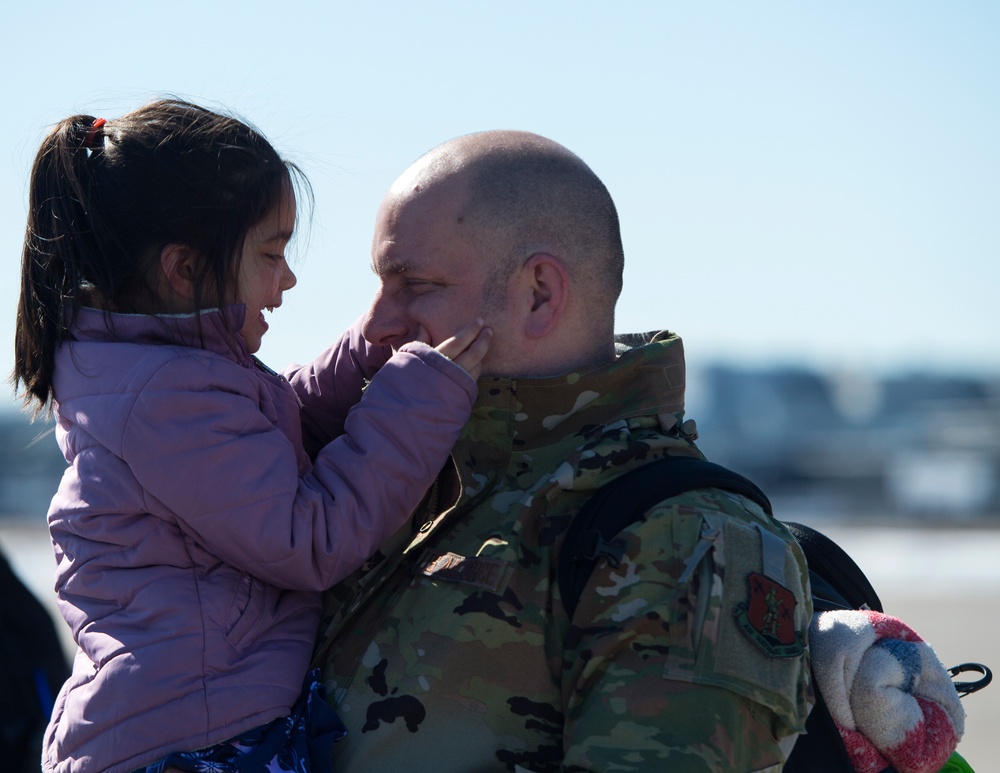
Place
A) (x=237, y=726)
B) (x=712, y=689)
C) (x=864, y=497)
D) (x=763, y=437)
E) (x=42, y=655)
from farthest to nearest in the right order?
(x=763, y=437) → (x=864, y=497) → (x=42, y=655) → (x=237, y=726) → (x=712, y=689)

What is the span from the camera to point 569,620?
233cm

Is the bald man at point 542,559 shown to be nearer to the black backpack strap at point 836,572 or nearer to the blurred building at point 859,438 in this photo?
the black backpack strap at point 836,572

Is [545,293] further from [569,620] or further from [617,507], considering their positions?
[569,620]

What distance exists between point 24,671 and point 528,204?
2.61m

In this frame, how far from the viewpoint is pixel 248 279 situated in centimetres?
261

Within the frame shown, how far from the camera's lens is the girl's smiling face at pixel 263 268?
261cm

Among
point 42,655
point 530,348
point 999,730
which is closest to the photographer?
point 530,348

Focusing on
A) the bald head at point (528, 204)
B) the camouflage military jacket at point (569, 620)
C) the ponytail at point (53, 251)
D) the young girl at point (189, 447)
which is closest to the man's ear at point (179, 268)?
the young girl at point (189, 447)

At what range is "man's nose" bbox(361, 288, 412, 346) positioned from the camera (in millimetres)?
2797

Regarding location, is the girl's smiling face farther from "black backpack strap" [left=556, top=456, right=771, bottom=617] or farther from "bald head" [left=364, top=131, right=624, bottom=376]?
"black backpack strap" [left=556, top=456, right=771, bottom=617]

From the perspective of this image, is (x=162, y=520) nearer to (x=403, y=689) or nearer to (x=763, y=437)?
(x=403, y=689)

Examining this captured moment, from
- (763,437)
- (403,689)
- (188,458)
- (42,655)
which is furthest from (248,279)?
(763,437)

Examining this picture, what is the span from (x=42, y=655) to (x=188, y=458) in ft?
7.59

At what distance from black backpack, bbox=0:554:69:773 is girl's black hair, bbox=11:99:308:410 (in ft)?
6.15
